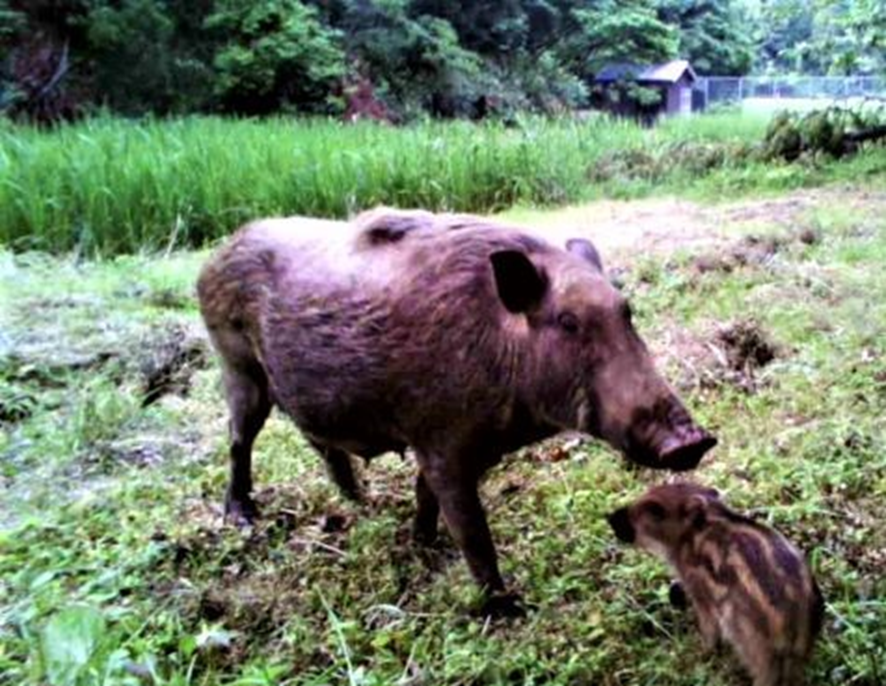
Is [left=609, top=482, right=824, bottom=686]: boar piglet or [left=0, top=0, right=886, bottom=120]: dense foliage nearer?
[left=609, top=482, right=824, bottom=686]: boar piglet

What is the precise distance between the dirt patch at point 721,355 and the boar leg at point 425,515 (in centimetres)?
126

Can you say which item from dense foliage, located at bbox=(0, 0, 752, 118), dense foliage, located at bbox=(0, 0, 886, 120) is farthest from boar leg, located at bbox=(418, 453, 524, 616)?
dense foliage, located at bbox=(0, 0, 752, 118)

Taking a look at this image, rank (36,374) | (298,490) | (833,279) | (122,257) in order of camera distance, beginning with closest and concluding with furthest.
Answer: (298,490), (36,374), (833,279), (122,257)

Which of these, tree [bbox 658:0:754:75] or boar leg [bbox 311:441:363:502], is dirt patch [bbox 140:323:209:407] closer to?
boar leg [bbox 311:441:363:502]

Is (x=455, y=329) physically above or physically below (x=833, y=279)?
above

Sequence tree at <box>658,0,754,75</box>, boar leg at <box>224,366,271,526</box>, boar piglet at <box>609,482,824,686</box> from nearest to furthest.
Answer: boar piglet at <box>609,482,824,686</box>, boar leg at <box>224,366,271,526</box>, tree at <box>658,0,754,75</box>

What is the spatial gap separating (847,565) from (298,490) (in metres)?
1.46

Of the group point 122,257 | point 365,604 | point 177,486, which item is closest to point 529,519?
point 365,604

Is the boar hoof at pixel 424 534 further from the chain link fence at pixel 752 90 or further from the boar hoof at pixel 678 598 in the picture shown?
the chain link fence at pixel 752 90

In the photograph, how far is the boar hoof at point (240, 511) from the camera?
2.77 meters

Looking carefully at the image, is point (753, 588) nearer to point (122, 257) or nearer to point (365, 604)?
point (365, 604)

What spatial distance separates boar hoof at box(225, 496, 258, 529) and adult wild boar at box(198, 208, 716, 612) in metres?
A: 0.39

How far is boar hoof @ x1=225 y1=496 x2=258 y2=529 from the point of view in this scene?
9.09 feet

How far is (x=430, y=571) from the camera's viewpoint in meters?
2.49
